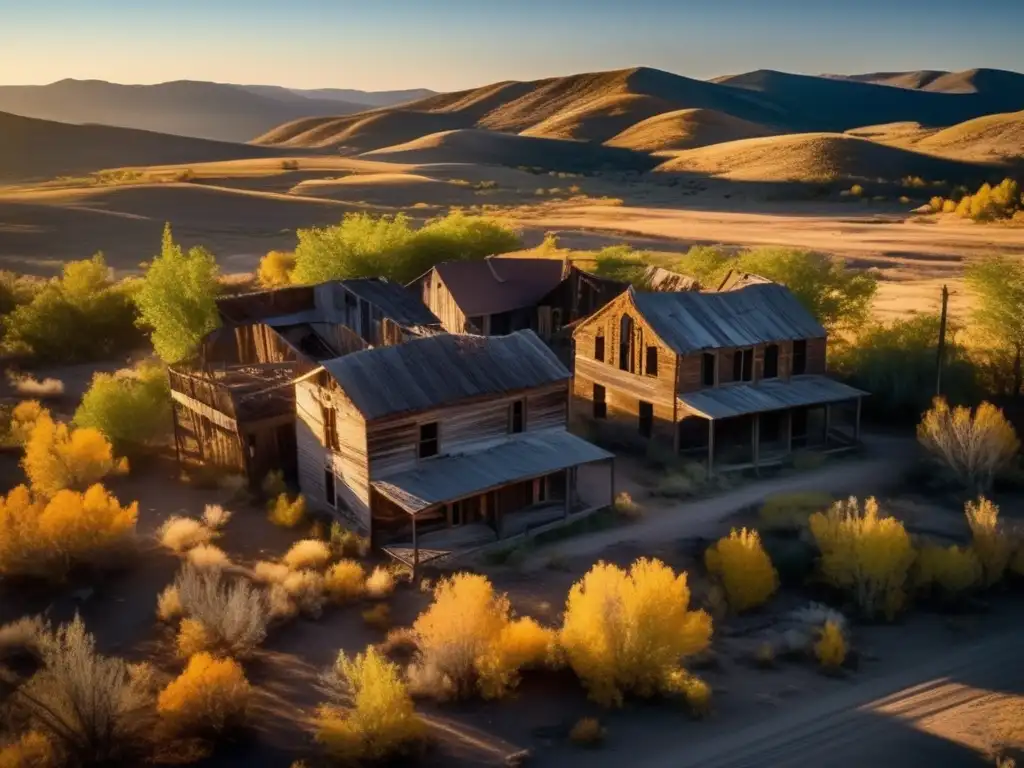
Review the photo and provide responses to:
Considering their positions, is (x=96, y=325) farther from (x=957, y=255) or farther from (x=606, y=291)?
(x=957, y=255)

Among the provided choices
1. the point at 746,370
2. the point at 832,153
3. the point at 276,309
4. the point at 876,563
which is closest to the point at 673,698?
the point at 876,563

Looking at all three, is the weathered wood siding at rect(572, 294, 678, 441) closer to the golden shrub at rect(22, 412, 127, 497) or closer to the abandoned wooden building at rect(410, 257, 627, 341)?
the abandoned wooden building at rect(410, 257, 627, 341)

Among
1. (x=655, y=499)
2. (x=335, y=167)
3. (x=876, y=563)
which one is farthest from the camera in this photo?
(x=335, y=167)

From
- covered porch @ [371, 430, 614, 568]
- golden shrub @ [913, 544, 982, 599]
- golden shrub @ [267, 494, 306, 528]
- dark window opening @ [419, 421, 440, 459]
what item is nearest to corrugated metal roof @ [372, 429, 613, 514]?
covered porch @ [371, 430, 614, 568]

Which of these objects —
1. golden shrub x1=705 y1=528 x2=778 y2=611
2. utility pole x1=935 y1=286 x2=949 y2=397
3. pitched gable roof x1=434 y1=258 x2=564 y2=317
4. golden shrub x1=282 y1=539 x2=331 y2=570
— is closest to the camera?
golden shrub x1=705 y1=528 x2=778 y2=611

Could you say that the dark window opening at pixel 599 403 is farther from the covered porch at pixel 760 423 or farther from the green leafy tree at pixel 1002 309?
the green leafy tree at pixel 1002 309

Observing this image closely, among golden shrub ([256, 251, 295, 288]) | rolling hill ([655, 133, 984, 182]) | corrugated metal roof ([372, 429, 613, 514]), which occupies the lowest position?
corrugated metal roof ([372, 429, 613, 514])

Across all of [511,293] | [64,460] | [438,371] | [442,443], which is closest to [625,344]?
[438,371]
